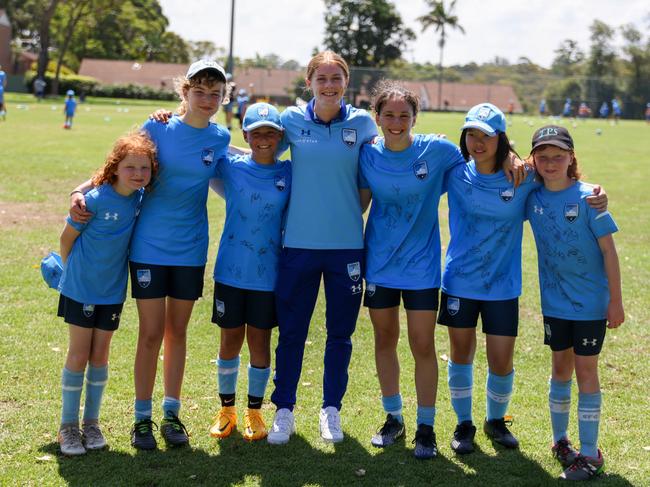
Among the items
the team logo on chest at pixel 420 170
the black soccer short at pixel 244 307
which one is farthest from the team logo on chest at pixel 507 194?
the black soccer short at pixel 244 307

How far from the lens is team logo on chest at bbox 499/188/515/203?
14.6 ft

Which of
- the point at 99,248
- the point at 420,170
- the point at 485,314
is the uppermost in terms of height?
the point at 420,170

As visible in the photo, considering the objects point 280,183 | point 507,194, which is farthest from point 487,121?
point 280,183

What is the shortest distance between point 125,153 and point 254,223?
827mm

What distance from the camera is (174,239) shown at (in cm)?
454

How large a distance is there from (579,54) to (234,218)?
109930mm

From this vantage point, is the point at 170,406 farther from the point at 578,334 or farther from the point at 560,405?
the point at 578,334

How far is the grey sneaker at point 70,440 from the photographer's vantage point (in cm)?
444

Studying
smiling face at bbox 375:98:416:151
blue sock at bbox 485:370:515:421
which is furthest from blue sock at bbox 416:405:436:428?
smiling face at bbox 375:98:416:151

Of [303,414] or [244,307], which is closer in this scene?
[244,307]

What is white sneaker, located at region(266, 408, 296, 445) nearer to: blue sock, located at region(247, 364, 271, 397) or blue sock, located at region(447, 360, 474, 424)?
blue sock, located at region(247, 364, 271, 397)

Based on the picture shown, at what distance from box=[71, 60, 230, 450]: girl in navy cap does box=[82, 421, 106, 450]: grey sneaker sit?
0.18m

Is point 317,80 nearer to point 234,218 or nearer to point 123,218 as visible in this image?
point 234,218

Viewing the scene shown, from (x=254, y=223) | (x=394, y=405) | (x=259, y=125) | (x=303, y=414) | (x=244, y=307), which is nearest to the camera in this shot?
(x=259, y=125)
